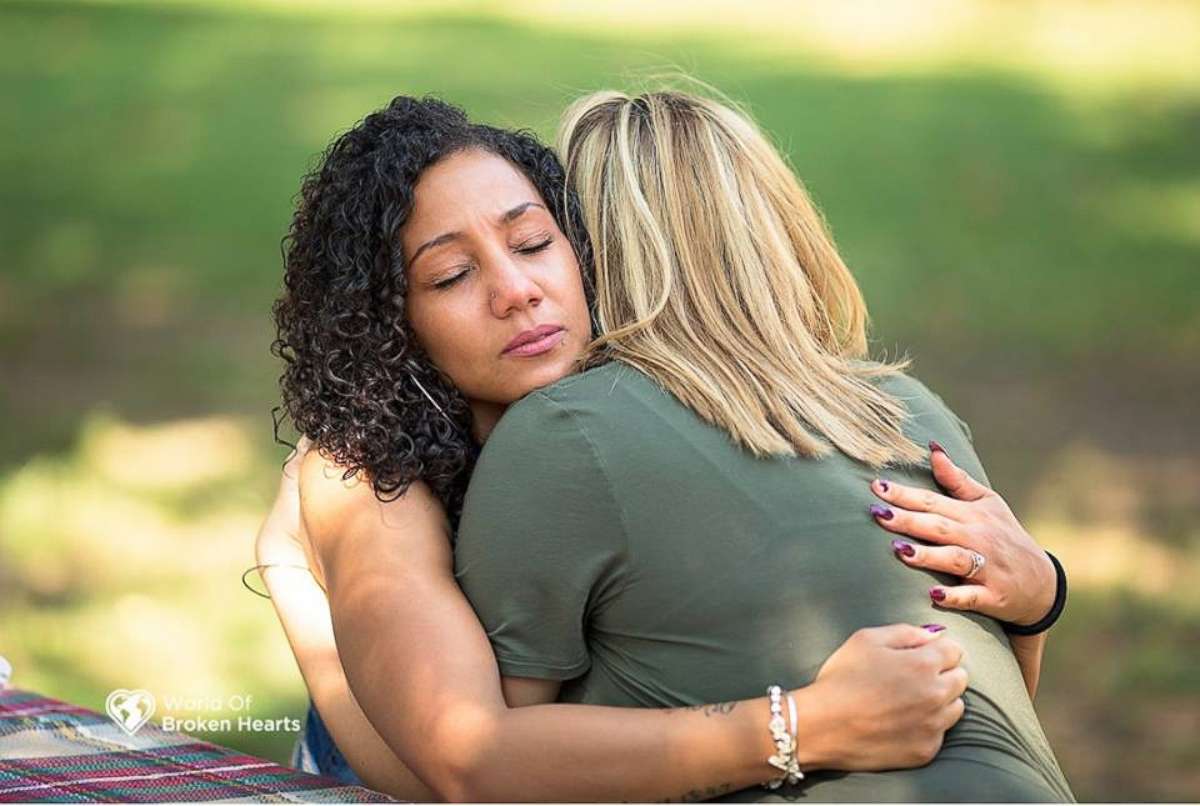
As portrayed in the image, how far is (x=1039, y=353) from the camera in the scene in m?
7.67

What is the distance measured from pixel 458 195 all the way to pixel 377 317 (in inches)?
8.1

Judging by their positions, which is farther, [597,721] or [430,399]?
[430,399]

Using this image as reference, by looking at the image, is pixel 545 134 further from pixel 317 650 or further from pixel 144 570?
pixel 144 570

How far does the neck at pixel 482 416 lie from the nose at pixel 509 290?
208mm

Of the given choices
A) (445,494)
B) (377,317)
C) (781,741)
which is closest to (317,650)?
(445,494)

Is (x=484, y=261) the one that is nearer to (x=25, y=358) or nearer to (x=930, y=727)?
(x=930, y=727)

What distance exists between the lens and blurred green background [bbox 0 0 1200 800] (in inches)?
213

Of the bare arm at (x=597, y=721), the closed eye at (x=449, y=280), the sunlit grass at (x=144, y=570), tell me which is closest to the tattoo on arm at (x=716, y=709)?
the bare arm at (x=597, y=721)

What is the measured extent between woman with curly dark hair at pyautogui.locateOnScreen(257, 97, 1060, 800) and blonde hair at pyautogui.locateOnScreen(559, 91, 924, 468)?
74 mm

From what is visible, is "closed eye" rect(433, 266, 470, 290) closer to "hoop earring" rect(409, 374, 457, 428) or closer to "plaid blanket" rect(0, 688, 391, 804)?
"hoop earring" rect(409, 374, 457, 428)

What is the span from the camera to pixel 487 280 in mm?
2354

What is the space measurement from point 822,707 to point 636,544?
29 centimetres

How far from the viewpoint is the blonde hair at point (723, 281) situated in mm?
2240

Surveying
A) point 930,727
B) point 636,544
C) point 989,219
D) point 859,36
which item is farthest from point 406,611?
point 859,36
